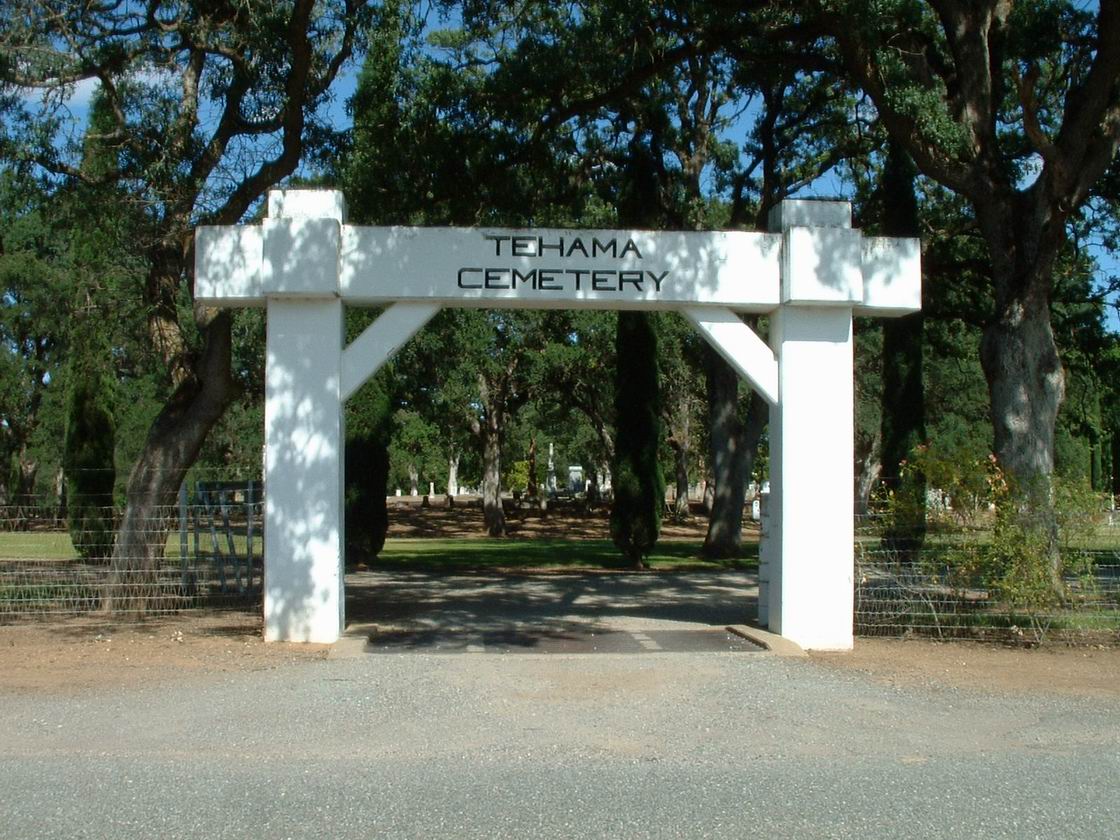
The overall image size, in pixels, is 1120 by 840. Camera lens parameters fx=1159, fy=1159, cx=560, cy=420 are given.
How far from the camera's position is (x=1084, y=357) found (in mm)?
24500

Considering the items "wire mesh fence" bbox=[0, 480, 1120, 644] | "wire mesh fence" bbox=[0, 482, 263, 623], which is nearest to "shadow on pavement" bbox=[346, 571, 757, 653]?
"wire mesh fence" bbox=[0, 480, 1120, 644]

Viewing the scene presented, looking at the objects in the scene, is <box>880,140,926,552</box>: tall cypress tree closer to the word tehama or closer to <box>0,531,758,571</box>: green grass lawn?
<box>0,531,758,571</box>: green grass lawn

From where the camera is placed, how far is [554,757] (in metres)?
7.40

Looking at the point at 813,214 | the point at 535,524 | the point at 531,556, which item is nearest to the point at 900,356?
the point at 531,556

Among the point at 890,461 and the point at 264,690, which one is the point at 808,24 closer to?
the point at 264,690

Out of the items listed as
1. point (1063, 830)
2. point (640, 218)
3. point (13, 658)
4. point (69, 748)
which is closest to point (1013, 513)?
point (1063, 830)

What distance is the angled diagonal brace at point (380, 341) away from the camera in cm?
1209

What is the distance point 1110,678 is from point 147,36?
13294 millimetres

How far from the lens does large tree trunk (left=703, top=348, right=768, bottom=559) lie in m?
26.6

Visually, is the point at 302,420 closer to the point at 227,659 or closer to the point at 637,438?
the point at 227,659

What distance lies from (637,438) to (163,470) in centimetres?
1270

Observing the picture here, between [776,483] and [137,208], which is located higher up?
[137,208]

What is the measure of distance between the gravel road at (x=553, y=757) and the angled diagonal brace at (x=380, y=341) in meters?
3.05

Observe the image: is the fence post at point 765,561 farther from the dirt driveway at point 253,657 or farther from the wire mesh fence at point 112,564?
the wire mesh fence at point 112,564
